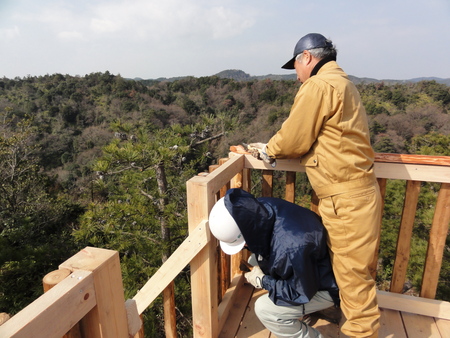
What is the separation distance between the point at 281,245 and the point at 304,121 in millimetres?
537

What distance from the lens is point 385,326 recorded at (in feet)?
5.76

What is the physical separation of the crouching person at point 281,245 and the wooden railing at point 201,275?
0.47 ft

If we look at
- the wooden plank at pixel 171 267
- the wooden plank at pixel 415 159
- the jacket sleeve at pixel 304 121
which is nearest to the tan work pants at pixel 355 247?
the jacket sleeve at pixel 304 121

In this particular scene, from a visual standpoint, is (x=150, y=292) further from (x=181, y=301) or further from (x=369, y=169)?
(x=181, y=301)

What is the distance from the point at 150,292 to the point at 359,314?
95 cm

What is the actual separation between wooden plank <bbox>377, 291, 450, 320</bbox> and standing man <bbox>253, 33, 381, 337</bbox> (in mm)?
542

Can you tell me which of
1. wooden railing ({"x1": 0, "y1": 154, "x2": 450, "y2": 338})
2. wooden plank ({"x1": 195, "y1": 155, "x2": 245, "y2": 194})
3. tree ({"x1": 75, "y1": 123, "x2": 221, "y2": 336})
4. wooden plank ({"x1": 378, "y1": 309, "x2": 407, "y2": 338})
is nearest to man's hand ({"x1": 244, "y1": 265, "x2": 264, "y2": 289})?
wooden railing ({"x1": 0, "y1": 154, "x2": 450, "y2": 338})

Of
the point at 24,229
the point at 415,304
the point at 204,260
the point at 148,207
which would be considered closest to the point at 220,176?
Answer: the point at 204,260

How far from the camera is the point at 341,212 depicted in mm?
1325

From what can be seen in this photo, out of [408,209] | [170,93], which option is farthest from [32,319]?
[170,93]

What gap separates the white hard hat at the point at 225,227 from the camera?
51.6 inches

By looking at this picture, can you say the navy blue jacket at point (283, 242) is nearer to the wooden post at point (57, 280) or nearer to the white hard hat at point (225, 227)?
the white hard hat at point (225, 227)

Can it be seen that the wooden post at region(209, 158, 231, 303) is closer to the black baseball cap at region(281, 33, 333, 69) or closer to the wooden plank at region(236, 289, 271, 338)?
the wooden plank at region(236, 289, 271, 338)

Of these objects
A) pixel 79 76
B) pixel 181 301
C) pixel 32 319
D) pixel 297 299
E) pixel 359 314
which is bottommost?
pixel 181 301
